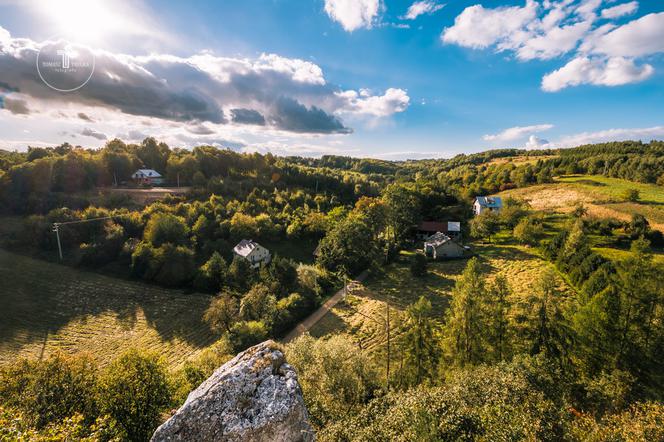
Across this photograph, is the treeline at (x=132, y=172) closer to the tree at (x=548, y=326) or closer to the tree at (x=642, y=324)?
the tree at (x=548, y=326)

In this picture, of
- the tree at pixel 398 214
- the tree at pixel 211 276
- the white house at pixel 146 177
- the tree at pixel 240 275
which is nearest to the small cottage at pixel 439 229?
the tree at pixel 398 214

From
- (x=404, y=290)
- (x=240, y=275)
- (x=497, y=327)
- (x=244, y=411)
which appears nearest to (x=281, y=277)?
(x=240, y=275)

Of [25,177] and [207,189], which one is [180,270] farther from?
[25,177]

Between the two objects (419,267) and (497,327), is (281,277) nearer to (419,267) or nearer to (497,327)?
(419,267)

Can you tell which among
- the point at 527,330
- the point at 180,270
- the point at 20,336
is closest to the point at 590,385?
the point at 527,330

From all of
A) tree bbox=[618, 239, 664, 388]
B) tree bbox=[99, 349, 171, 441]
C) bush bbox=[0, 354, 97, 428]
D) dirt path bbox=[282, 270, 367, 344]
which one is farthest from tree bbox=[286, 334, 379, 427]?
tree bbox=[618, 239, 664, 388]

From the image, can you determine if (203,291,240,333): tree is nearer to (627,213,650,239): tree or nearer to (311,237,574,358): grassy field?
(311,237,574,358): grassy field
